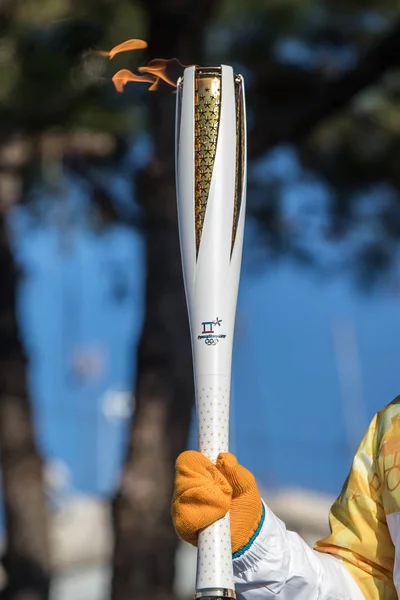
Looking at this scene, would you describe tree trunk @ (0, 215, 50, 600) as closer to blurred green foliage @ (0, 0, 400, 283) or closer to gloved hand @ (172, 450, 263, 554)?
blurred green foliage @ (0, 0, 400, 283)

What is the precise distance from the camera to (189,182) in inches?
55.4

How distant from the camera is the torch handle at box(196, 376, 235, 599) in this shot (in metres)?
1.20

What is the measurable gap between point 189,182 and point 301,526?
185 inches

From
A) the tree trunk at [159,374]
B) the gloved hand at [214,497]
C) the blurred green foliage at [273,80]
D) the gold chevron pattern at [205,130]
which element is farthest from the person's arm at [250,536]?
the blurred green foliage at [273,80]

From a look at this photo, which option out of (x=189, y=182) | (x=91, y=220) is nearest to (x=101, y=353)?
(x=91, y=220)

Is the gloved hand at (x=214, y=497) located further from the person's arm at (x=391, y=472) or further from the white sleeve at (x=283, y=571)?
the person's arm at (x=391, y=472)

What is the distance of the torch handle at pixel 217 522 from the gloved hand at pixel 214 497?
2 centimetres

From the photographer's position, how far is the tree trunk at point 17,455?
446 cm

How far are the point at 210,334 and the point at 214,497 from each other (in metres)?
0.26

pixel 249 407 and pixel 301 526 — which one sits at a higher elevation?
pixel 249 407

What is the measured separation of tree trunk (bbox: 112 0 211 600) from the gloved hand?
7.27ft

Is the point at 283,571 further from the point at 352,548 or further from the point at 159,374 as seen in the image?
the point at 159,374

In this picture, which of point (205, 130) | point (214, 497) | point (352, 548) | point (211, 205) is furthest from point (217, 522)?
point (205, 130)

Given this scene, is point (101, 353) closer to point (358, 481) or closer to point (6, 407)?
point (6, 407)
